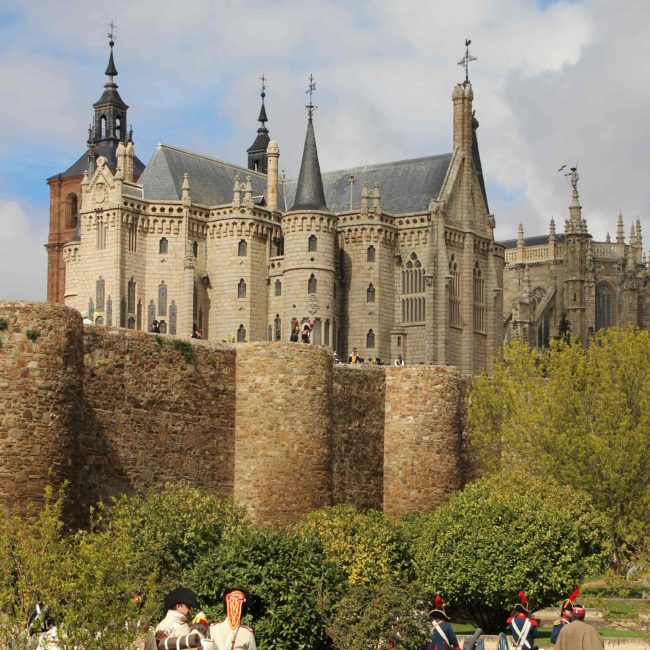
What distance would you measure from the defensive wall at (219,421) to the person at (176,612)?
13144 mm

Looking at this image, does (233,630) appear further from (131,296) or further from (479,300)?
(479,300)

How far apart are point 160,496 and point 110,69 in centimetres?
9409

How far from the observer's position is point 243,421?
35.7 m

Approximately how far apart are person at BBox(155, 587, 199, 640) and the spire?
73.5 meters

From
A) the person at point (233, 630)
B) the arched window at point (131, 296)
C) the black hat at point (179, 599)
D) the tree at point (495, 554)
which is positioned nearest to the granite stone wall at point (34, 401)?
the tree at point (495, 554)

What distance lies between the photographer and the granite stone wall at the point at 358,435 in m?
38.6

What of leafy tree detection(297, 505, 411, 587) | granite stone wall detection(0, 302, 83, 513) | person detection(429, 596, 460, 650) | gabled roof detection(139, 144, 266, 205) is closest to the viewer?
person detection(429, 596, 460, 650)

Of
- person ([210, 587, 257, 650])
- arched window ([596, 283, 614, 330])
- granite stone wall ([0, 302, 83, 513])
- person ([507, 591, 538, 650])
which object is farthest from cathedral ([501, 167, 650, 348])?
person ([210, 587, 257, 650])

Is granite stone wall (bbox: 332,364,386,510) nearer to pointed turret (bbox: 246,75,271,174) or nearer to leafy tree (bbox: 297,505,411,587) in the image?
leafy tree (bbox: 297,505,411,587)

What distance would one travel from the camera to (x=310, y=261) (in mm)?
87125

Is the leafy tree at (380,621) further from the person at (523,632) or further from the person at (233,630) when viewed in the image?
the person at (233,630)

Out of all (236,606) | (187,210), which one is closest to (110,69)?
(187,210)

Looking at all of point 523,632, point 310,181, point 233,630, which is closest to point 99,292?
point 310,181

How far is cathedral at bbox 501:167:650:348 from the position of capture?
12650cm
